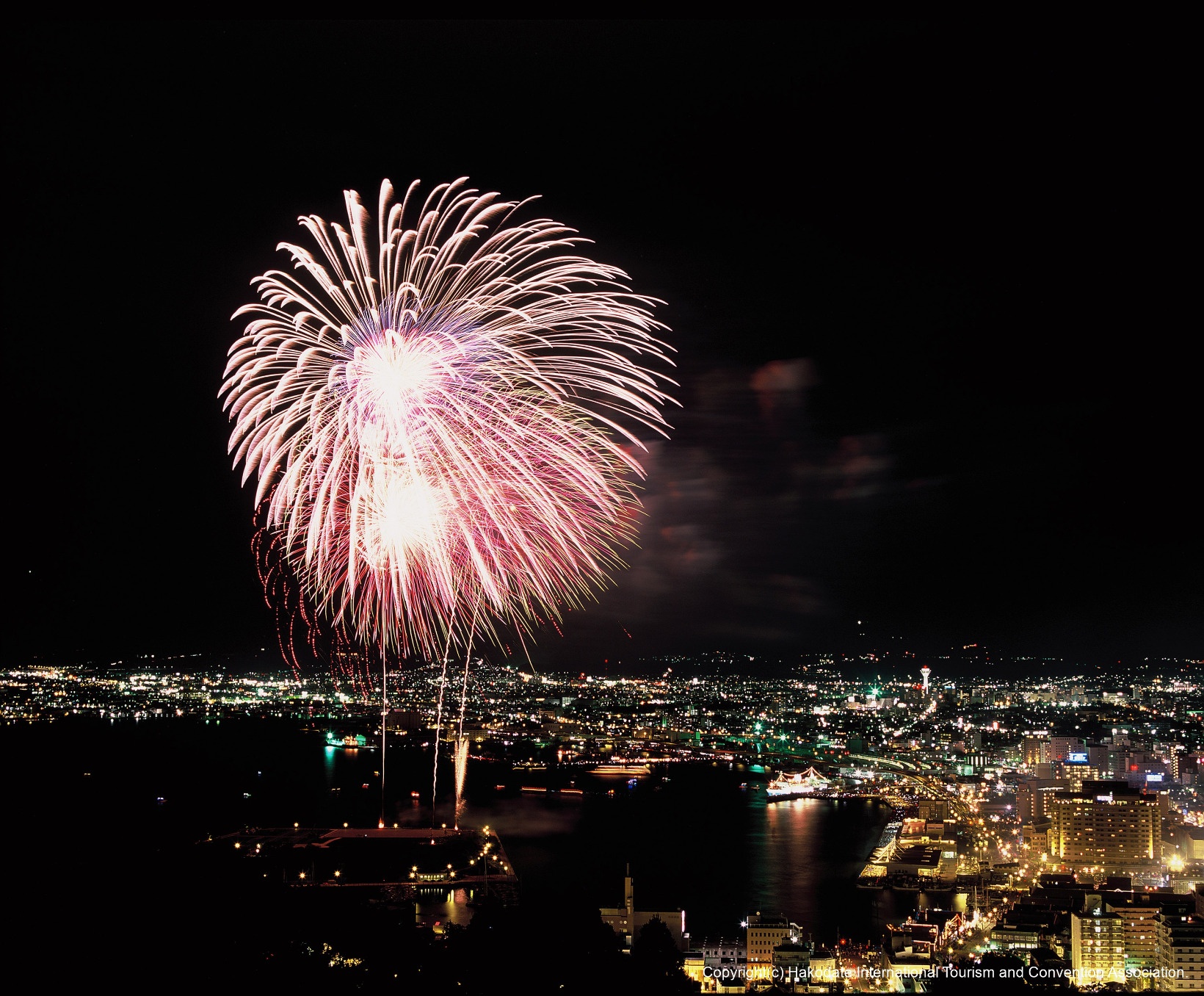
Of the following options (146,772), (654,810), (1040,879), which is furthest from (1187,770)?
(146,772)

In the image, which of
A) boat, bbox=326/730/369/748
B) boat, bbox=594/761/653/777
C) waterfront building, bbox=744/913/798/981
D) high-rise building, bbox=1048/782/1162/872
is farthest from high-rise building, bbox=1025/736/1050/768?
boat, bbox=326/730/369/748

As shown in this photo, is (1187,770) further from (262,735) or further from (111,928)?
(262,735)

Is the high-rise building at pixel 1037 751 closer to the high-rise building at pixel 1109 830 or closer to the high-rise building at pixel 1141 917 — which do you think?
the high-rise building at pixel 1109 830

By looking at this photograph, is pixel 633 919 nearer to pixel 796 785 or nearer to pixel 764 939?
pixel 764 939

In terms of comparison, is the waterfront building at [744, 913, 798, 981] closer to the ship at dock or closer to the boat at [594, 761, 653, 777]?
the boat at [594, 761, 653, 777]

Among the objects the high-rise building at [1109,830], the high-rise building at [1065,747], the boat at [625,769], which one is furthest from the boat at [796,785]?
the high-rise building at [1109,830]

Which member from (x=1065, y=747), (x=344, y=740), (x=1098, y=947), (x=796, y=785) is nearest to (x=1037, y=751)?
(x=1065, y=747)
